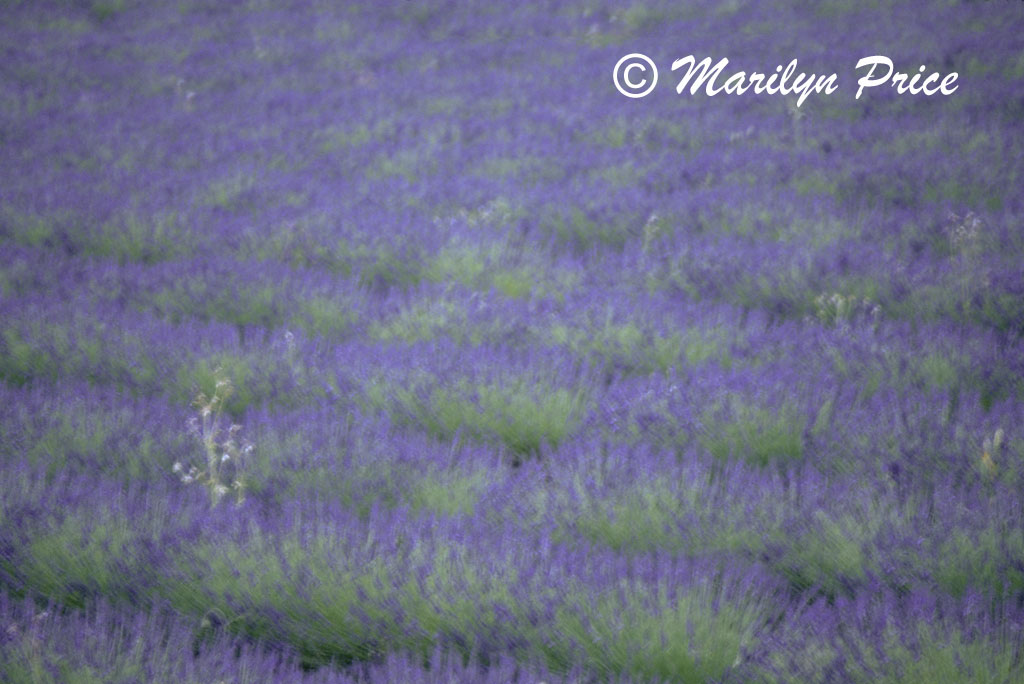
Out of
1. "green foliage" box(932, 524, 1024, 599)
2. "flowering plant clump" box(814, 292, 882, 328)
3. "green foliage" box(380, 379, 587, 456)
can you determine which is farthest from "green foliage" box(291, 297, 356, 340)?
"green foliage" box(932, 524, 1024, 599)

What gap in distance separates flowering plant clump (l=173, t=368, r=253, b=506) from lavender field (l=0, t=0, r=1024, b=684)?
0.02 meters

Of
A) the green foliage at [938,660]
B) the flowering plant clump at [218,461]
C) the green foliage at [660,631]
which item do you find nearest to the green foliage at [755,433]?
the green foliage at [660,631]

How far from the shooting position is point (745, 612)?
6.41 feet

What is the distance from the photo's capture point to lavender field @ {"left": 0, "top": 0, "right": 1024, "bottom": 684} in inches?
76.5

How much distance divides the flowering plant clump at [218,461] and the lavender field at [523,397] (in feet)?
0.07

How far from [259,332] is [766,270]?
2.23 meters

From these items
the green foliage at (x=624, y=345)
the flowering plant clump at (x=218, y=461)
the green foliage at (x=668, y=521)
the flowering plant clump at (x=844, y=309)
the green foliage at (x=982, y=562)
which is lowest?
the flowering plant clump at (x=218, y=461)

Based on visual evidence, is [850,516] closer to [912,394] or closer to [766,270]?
[912,394]

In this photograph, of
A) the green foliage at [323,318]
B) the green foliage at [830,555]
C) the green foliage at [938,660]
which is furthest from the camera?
the green foliage at [323,318]

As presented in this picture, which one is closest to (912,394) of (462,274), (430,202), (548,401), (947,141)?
(548,401)

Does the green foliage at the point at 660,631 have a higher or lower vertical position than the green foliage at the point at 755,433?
lower

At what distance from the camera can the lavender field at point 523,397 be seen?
6.37 ft

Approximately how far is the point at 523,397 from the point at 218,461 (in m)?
0.98

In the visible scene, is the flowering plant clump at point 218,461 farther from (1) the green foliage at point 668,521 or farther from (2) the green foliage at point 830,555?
(2) the green foliage at point 830,555
